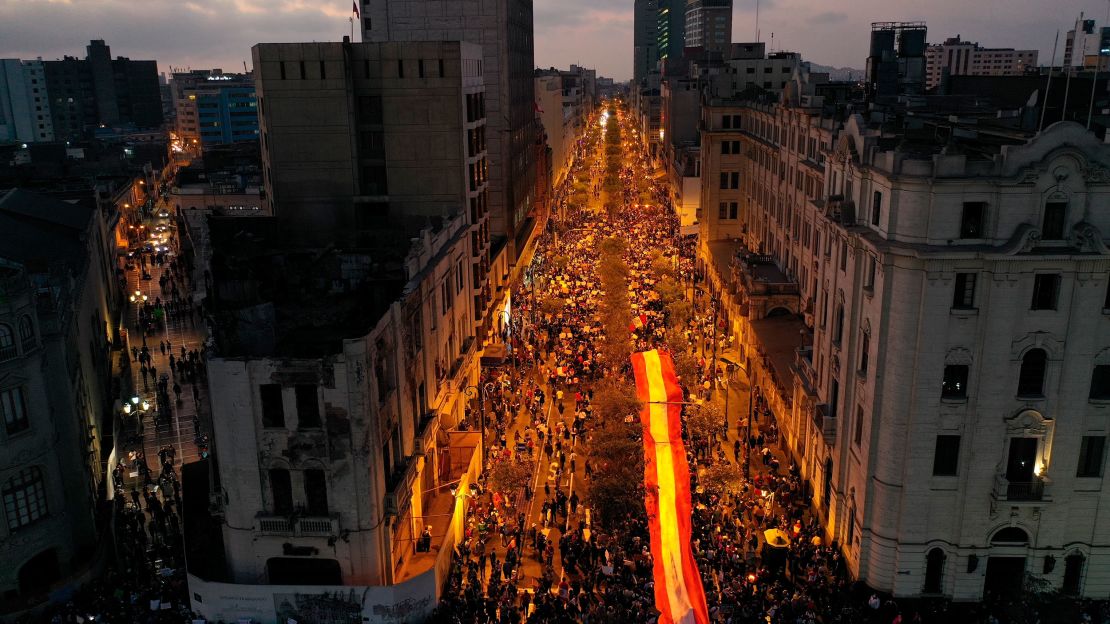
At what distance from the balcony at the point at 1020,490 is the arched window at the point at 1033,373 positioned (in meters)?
3.44

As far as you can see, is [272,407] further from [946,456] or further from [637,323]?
[637,323]

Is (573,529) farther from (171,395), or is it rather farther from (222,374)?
(171,395)

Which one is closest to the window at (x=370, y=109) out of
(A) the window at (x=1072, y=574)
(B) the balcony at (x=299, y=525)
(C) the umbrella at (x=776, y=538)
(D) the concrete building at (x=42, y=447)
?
(D) the concrete building at (x=42, y=447)

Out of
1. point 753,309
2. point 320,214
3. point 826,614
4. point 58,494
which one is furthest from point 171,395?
point 826,614

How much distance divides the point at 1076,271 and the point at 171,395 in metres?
55.2

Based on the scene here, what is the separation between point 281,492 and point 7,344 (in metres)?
12.4

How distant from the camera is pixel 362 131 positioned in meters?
52.4

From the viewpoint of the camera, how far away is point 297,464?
31094mm

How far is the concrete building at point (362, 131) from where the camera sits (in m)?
50.9

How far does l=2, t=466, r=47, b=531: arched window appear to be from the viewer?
111ft

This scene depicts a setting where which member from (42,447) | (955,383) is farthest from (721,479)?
(42,447)

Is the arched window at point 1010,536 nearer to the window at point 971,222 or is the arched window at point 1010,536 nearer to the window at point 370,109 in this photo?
the window at point 971,222

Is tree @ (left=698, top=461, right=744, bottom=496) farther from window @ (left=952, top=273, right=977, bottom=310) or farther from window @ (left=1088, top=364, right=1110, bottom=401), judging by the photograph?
window @ (left=1088, top=364, right=1110, bottom=401)

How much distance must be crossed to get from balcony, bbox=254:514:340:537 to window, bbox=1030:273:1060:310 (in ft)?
87.5
